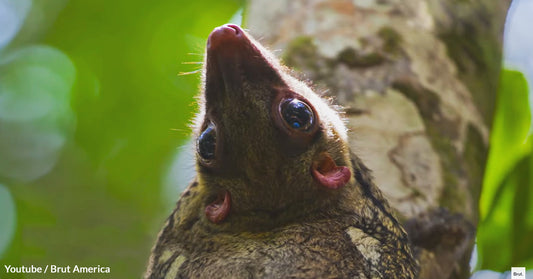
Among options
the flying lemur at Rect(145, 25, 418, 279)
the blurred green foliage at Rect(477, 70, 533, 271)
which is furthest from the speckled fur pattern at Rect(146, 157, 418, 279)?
the blurred green foliage at Rect(477, 70, 533, 271)

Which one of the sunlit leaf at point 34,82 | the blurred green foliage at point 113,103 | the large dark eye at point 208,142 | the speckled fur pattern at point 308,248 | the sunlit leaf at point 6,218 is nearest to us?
the speckled fur pattern at point 308,248

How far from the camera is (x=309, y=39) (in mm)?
3062

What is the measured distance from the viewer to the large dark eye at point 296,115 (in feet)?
7.32

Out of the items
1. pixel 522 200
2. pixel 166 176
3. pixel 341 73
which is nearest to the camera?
pixel 341 73

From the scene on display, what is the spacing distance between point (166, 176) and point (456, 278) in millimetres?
3901

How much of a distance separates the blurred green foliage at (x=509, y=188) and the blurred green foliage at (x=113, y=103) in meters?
2.79

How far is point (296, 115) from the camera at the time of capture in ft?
7.37

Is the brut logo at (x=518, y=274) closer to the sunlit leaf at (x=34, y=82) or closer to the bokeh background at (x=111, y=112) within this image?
the bokeh background at (x=111, y=112)

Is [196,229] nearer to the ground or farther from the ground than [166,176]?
farther from the ground

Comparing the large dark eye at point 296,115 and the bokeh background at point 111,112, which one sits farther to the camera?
the bokeh background at point 111,112

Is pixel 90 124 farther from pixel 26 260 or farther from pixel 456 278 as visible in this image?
pixel 456 278

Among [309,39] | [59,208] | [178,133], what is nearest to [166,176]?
[178,133]

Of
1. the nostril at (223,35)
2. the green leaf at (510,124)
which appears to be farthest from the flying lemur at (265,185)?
the green leaf at (510,124)

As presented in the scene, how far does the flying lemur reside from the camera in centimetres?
217
